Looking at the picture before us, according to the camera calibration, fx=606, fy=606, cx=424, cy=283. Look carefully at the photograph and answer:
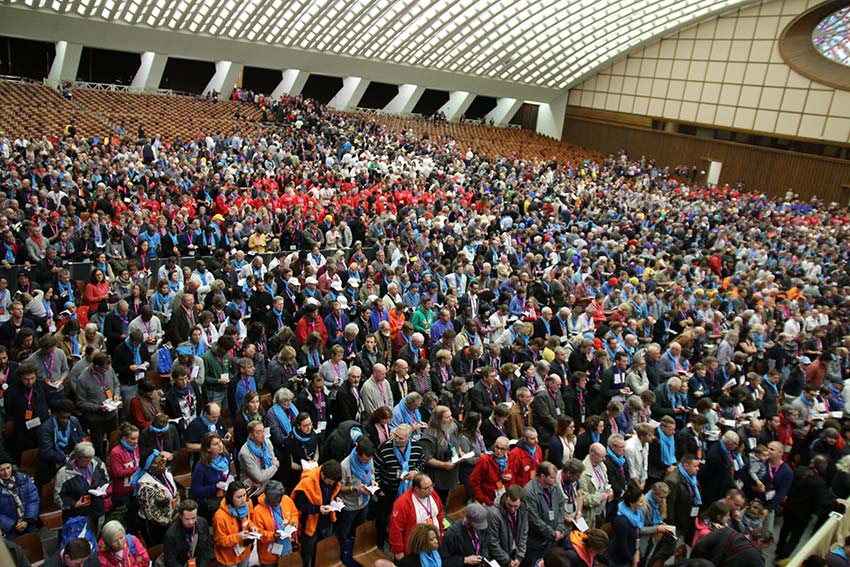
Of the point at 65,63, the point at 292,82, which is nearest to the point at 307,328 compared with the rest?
the point at 65,63

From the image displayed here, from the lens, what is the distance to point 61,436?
17.0 ft

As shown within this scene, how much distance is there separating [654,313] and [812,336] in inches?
108

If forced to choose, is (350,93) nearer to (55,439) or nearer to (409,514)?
(55,439)

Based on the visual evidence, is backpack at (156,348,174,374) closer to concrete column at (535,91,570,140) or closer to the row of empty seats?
the row of empty seats

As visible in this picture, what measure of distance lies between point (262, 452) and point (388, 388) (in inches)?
64.1

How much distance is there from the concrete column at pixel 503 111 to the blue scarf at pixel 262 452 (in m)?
39.1

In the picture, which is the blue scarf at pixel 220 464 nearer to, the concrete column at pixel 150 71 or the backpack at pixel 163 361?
the backpack at pixel 163 361

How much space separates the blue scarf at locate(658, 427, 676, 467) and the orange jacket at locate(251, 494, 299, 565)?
379 centimetres

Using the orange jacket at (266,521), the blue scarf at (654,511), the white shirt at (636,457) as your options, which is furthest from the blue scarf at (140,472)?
the white shirt at (636,457)

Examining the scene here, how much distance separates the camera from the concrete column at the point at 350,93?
35.2 metres

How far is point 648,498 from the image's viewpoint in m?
5.29

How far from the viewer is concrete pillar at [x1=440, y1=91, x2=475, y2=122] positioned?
38.8 metres

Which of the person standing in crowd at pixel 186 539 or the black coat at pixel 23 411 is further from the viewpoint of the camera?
the black coat at pixel 23 411

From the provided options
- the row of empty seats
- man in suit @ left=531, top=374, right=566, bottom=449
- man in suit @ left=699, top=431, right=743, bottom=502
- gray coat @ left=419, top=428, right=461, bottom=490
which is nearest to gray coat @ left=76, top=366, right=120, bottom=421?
gray coat @ left=419, top=428, right=461, bottom=490
